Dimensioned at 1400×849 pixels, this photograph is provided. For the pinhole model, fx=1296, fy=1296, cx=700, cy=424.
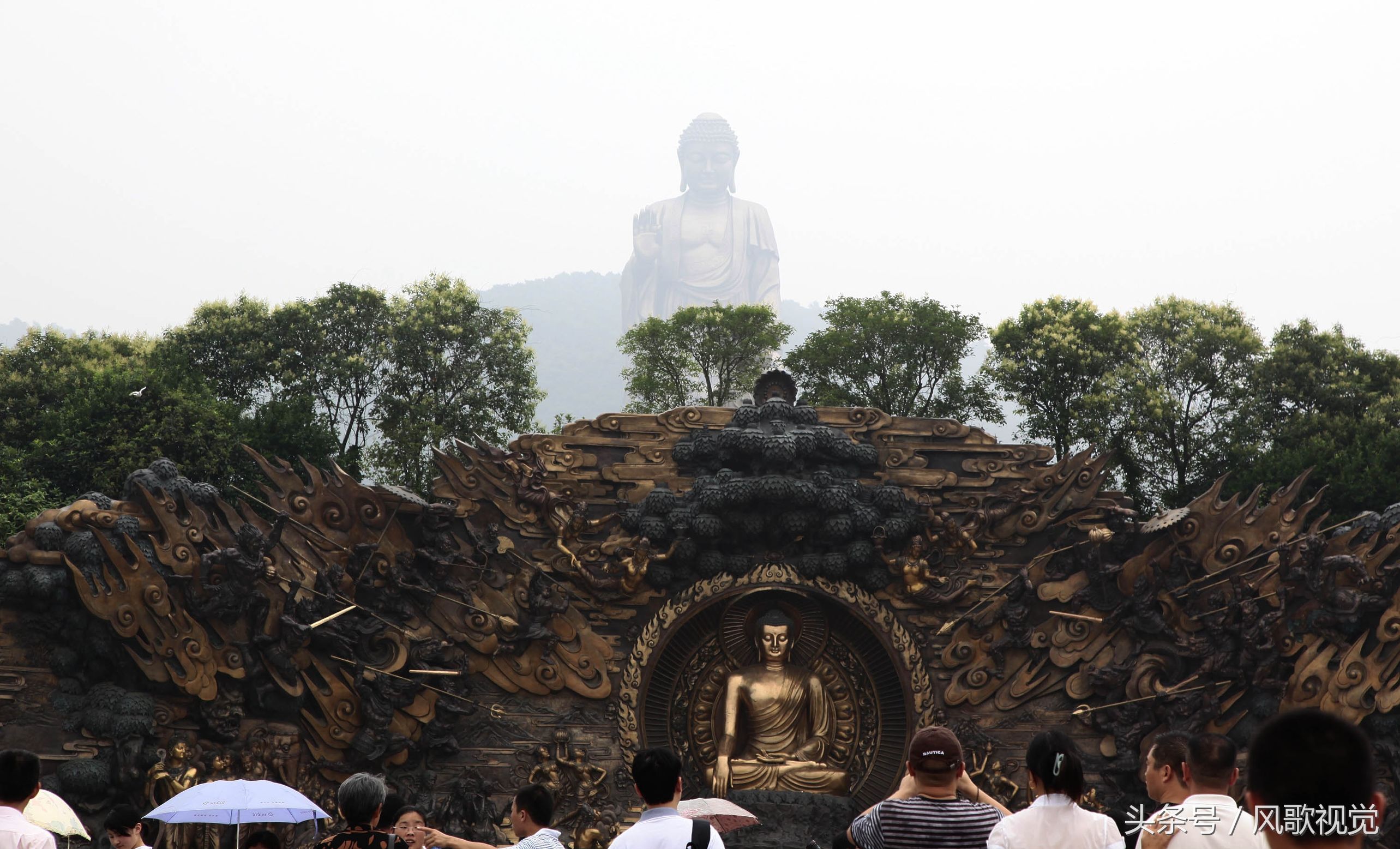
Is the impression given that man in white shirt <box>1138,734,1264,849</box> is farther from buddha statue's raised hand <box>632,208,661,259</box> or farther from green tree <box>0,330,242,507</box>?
buddha statue's raised hand <box>632,208,661,259</box>

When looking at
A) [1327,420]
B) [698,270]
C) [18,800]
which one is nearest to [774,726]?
[18,800]

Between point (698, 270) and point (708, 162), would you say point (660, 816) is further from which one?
point (708, 162)

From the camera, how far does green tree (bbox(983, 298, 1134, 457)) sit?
2148cm

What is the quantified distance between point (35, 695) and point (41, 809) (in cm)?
559

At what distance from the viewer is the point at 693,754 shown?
14203 mm

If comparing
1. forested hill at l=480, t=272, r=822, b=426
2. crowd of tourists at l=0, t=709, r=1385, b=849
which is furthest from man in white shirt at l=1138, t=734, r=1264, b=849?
forested hill at l=480, t=272, r=822, b=426

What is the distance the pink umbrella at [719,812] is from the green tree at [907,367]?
1209 cm

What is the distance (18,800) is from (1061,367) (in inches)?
Result: 759

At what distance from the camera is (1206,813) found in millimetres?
3986

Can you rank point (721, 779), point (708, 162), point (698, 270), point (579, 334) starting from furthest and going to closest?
point (579, 334), point (708, 162), point (698, 270), point (721, 779)

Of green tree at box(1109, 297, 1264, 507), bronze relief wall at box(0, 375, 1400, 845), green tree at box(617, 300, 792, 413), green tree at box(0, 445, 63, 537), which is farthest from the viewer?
green tree at box(617, 300, 792, 413)

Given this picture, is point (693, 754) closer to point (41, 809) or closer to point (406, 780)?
point (406, 780)

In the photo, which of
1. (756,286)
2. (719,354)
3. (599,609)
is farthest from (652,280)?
(599,609)

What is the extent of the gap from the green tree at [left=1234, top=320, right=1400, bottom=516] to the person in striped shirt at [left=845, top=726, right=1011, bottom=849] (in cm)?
1688
